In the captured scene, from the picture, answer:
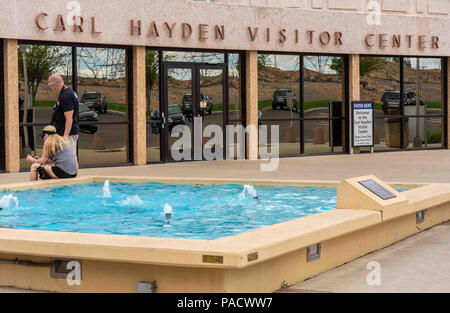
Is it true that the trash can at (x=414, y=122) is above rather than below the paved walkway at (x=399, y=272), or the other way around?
above

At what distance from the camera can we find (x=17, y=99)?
1862cm

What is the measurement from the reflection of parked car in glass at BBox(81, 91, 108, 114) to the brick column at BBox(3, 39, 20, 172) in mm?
2087

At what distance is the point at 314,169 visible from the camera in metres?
19.3

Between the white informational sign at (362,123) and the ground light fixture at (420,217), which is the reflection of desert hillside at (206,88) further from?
the ground light fixture at (420,217)

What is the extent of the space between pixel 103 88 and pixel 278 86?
570 cm

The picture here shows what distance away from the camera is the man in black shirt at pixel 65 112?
13695 millimetres

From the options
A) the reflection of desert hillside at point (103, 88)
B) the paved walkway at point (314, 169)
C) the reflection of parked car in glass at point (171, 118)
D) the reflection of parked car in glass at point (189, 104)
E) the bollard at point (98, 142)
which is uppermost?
the reflection of desert hillside at point (103, 88)

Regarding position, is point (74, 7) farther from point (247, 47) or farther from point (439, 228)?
point (439, 228)

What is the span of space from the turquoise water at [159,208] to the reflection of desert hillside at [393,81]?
1347 cm

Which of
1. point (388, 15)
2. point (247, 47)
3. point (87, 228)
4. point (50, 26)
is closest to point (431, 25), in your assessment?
point (388, 15)

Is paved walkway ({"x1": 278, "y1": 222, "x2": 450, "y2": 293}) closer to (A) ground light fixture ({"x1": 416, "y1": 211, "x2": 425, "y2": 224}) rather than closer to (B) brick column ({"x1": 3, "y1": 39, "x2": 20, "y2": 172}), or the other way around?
(A) ground light fixture ({"x1": 416, "y1": 211, "x2": 425, "y2": 224})

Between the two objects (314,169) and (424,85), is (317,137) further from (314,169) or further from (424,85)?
(314,169)

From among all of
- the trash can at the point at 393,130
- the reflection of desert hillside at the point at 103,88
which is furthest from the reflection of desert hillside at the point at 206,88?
the trash can at the point at 393,130

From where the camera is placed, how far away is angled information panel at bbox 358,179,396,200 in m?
8.85
